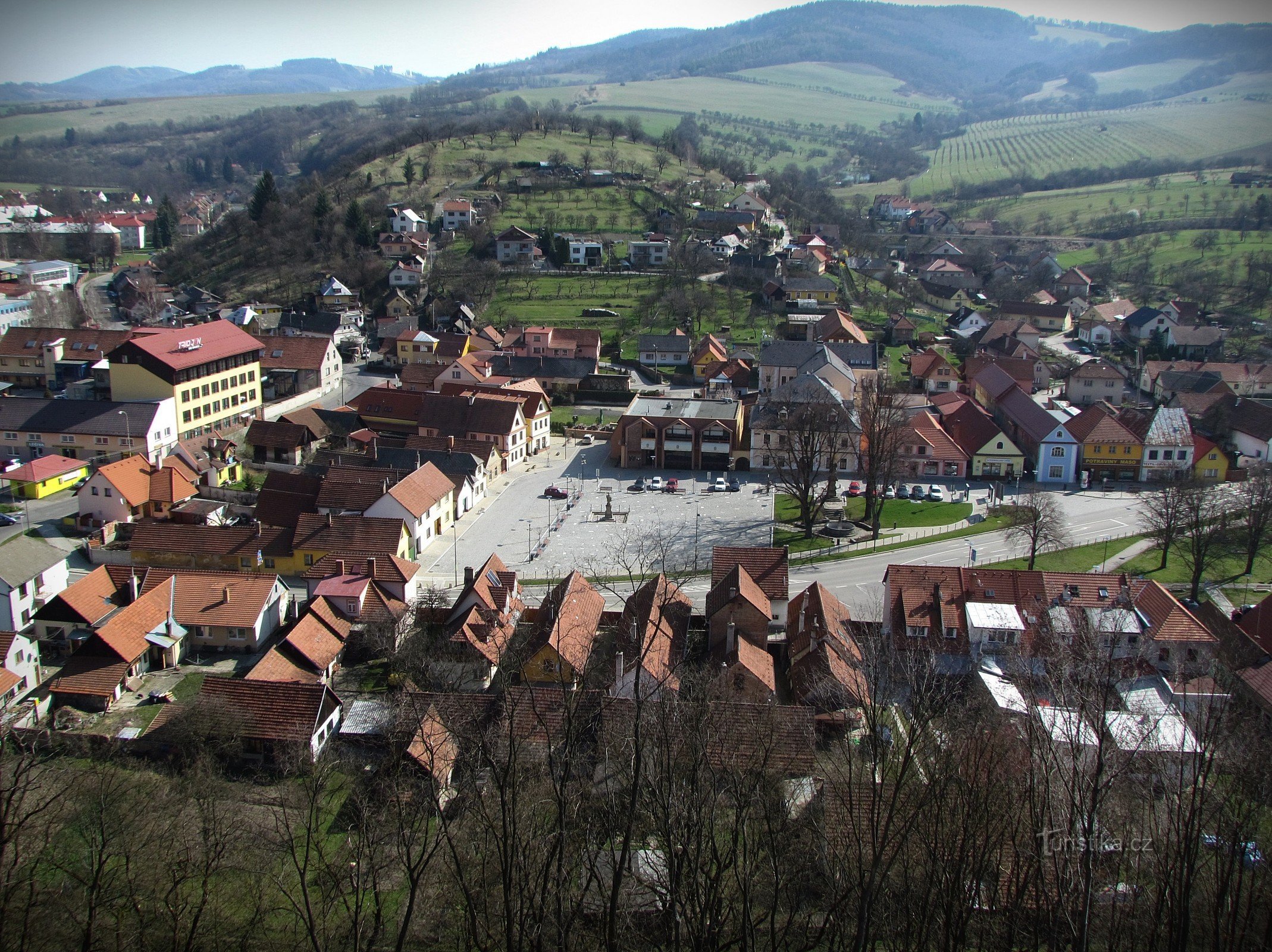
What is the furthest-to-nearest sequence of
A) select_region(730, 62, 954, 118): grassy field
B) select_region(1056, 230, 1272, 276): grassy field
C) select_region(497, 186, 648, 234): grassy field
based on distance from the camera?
select_region(730, 62, 954, 118): grassy field, select_region(1056, 230, 1272, 276): grassy field, select_region(497, 186, 648, 234): grassy field

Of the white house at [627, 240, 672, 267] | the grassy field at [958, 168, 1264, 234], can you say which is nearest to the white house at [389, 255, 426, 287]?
the white house at [627, 240, 672, 267]

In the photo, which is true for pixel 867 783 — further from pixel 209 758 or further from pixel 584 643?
pixel 209 758

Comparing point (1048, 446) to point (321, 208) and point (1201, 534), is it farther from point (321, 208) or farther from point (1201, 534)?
point (321, 208)

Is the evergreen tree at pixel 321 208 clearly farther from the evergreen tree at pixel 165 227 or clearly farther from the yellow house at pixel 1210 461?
the yellow house at pixel 1210 461

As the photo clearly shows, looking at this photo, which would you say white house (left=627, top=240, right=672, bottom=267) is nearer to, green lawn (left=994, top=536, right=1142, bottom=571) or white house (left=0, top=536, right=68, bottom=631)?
green lawn (left=994, top=536, right=1142, bottom=571)

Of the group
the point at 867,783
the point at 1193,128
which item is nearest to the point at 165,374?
the point at 867,783

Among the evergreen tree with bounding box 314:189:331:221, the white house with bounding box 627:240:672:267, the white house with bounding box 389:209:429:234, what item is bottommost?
the white house with bounding box 627:240:672:267

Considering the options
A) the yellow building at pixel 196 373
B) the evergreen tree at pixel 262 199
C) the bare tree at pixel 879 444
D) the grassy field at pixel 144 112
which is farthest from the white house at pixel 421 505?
the grassy field at pixel 144 112
